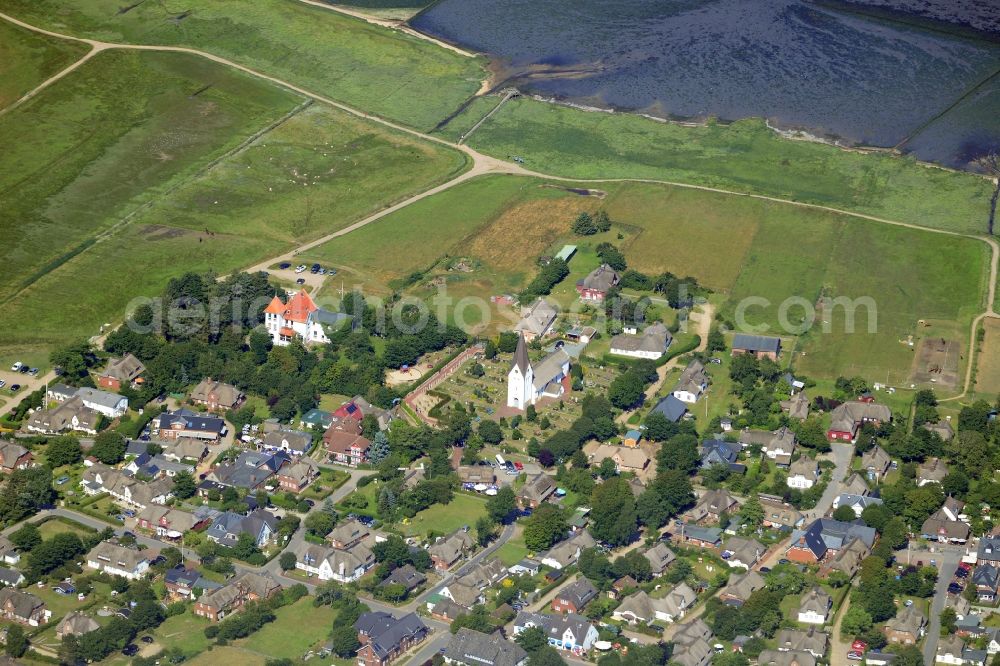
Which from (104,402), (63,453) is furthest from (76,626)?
(104,402)

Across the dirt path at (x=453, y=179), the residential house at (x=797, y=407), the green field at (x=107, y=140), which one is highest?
the residential house at (x=797, y=407)

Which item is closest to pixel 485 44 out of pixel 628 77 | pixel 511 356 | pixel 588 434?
pixel 628 77

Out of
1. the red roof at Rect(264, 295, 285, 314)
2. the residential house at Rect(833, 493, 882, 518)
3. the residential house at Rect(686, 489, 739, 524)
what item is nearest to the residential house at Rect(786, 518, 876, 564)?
the residential house at Rect(833, 493, 882, 518)

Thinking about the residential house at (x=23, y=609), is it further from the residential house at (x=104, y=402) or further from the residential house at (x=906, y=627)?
the residential house at (x=906, y=627)

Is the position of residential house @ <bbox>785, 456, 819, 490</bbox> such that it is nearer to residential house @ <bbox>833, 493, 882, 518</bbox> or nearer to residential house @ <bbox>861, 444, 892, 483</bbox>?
residential house @ <bbox>833, 493, 882, 518</bbox>

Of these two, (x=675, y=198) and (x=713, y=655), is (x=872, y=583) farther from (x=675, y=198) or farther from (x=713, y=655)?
(x=675, y=198)

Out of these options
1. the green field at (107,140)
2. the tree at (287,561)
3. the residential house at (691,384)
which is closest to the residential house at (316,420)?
the tree at (287,561)
